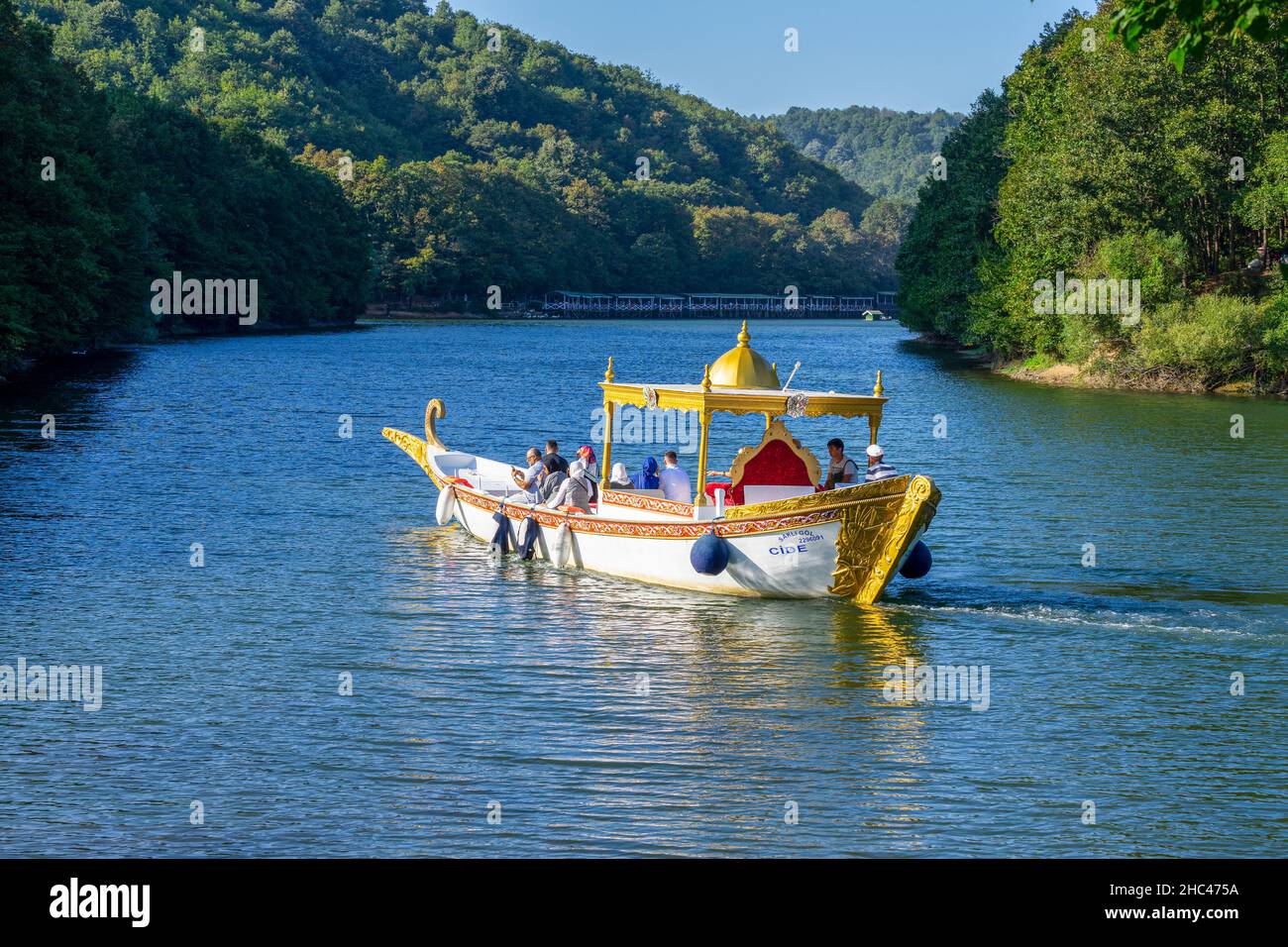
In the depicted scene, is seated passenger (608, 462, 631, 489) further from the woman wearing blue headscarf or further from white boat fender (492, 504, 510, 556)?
white boat fender (492, 504, 510, 556)

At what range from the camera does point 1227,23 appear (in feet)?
50.0

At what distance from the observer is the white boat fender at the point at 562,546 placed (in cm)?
2752

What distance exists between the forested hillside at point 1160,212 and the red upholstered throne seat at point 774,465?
140 ft

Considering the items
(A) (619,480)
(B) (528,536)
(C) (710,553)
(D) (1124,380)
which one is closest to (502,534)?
(B) (528,536)

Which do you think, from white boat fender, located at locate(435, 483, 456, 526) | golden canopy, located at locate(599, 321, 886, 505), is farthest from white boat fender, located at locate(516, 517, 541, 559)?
white boat fender, located at locate(435, 483, 456, 526)

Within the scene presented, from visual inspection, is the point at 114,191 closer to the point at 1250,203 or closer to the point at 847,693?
the point at 1250,203

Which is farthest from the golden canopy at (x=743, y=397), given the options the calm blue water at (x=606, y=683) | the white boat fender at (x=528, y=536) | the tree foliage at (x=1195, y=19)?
the tree foliage at (x=1195, y=19)

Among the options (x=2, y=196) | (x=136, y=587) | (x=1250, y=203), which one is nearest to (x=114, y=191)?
(x=2, y=196)

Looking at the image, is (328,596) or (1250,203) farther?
(1250,203)

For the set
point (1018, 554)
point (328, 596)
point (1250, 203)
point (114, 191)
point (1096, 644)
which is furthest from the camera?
point (114, 191)

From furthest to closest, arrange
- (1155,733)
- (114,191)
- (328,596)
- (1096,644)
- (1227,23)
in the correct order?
(114,191) → (328,596) → (1096,644) → (1155,733) → (1227,23)

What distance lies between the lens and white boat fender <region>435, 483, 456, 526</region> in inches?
1236

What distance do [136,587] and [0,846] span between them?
12.2 m

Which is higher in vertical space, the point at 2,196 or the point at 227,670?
the point at 2,196
